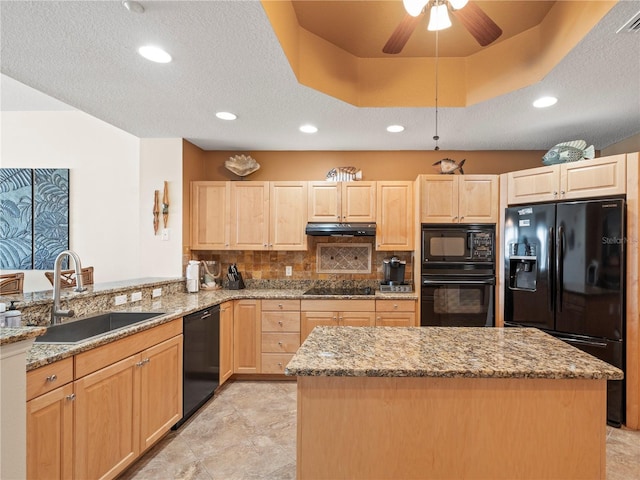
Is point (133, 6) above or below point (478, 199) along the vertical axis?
above

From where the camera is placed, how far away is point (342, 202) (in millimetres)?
3762

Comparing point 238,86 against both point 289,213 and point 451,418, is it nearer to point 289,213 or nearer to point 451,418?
point 289,213

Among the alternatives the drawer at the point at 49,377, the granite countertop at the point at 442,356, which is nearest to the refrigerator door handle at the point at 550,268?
the granite countertop at the point at 442,356

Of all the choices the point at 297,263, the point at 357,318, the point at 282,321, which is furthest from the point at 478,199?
the point at 282,321

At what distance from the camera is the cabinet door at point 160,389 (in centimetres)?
212

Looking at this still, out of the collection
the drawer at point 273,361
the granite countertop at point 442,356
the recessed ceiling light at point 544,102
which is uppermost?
the recessed ceiling light at point 544,102

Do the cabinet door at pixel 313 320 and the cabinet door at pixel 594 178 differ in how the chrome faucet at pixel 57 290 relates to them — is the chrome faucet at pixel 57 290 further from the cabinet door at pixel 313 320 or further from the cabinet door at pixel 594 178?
the cabinet door at pixel 594 178

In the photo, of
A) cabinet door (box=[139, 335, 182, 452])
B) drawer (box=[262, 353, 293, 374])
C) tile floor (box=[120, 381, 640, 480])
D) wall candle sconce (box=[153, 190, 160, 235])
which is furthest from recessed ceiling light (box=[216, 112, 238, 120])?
tile floor (box=[120, 381, 640, 480])

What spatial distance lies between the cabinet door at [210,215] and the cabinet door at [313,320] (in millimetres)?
1209

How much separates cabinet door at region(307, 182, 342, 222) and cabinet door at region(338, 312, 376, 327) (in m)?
1.05

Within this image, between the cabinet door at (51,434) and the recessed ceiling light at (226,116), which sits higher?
the recessed ceiling light at (226,116)

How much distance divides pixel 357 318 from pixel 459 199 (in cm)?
159

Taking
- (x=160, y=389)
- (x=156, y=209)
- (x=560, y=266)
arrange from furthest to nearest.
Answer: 1. (x=156, y=209)
2. (x=560, y=266)
3. (x=160, y=389)

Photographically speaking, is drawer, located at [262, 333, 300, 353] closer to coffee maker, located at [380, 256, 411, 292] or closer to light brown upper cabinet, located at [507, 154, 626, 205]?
coffee maker, located at [380, 256, 411, 292]
